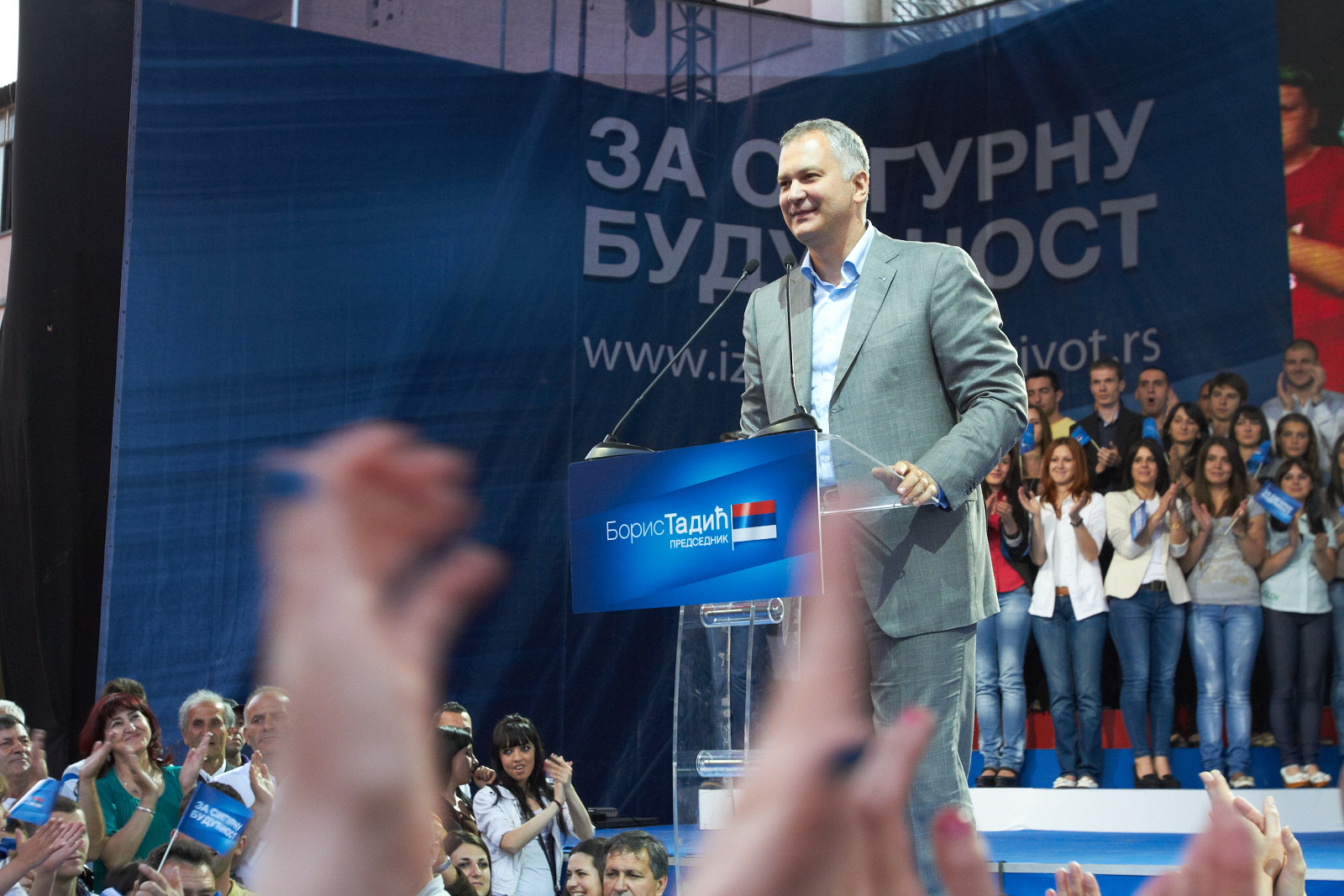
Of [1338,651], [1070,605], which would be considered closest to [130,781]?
[1070,605]

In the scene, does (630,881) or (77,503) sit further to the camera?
(77,503)

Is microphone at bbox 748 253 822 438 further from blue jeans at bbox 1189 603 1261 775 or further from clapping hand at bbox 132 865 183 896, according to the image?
blue jeans at bbox 1189 603 1261 775

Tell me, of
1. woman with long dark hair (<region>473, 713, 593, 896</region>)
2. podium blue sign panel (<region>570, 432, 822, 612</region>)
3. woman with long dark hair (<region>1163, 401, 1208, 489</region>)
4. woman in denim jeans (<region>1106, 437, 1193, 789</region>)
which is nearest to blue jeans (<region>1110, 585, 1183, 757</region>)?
woman in denim jeans (<region>1106, 437, 1193, 789</region>)

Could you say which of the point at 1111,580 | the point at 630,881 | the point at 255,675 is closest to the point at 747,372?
the point at 630,881

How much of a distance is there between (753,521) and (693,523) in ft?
0.34

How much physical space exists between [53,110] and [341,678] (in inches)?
224

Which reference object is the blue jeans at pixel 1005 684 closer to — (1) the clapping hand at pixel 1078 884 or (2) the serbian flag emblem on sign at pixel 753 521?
(2) the serbian flag emblem on sign at pixel 753 521

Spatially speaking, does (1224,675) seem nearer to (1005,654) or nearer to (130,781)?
(1005,654)

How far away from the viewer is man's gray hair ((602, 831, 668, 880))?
327 cm

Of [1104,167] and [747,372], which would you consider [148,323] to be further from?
[1104,167]

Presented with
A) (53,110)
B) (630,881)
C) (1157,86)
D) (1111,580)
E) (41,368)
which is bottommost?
(630,881)

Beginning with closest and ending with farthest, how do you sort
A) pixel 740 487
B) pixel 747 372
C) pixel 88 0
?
1. pixel 740 487
2. pixel 747 372
3. pixel 88 0

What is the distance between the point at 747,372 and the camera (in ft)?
7.29

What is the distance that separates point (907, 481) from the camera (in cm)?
169
